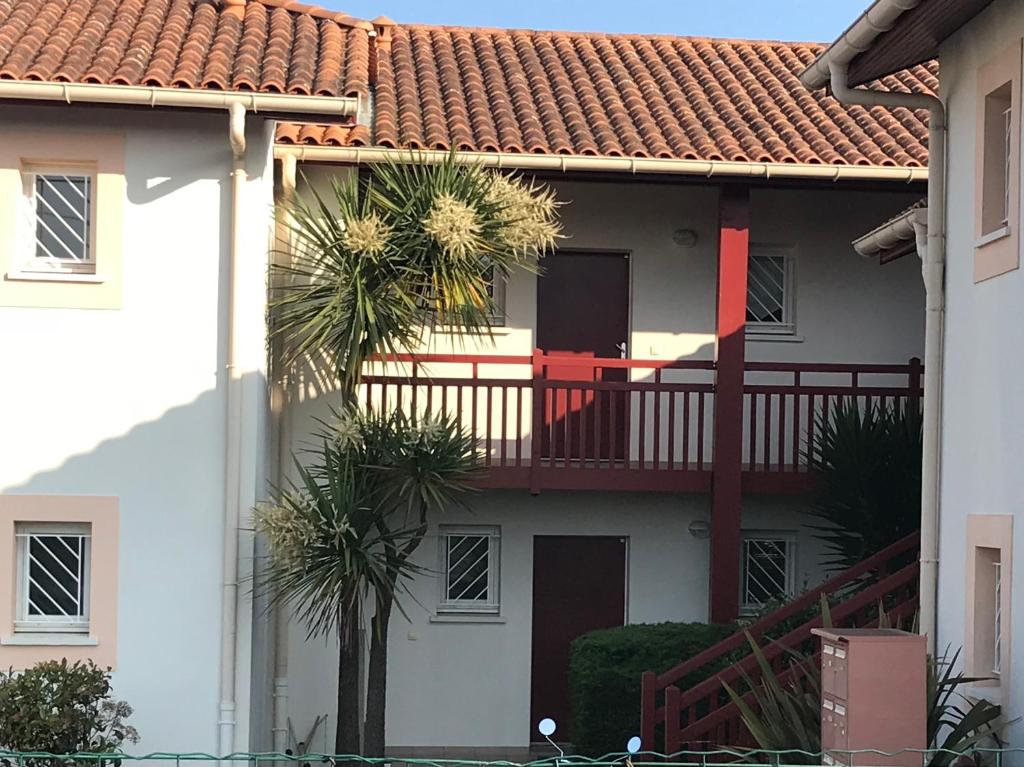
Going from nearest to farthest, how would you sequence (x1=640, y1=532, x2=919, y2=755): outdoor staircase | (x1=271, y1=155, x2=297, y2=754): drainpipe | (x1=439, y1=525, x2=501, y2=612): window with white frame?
(x1=640, y1=532, x2=919, y2=755): outdoor staircase → (x1=271, y1=155, x2=297, y2=754): drainpipe → (x1=439, y1=525, x2=501, y2=612): window with white frame

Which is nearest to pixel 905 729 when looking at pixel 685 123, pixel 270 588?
pixel 270 588

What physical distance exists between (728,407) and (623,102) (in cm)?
380

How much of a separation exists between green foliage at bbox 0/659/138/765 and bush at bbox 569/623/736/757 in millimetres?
4066

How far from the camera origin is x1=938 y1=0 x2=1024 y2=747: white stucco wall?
9.14 meters

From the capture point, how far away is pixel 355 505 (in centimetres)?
1227

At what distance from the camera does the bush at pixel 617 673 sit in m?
13.4

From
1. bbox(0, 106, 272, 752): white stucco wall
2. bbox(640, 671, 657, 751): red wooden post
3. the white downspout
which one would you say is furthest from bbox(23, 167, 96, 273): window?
bbox(640, 671, 657, 751): red wooden post

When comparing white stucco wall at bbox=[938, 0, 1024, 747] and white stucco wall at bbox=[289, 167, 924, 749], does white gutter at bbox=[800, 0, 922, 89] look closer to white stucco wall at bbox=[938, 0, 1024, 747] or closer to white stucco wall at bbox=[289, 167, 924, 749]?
white stucco wall at bbox=[938, 0, 1024, 747]

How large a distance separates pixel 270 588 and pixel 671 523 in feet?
16.9

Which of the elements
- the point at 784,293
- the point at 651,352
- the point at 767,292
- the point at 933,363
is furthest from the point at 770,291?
the point at 933,363

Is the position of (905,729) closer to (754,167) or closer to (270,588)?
(270,588)

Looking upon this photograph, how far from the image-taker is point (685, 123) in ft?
51.1

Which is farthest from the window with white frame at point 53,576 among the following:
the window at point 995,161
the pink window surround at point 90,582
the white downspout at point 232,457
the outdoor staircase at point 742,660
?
the window at point 995,161

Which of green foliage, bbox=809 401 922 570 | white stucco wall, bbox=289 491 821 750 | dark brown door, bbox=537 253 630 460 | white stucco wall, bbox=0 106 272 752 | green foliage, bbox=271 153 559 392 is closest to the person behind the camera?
white stucco wall, bbox=0 106 272 752
